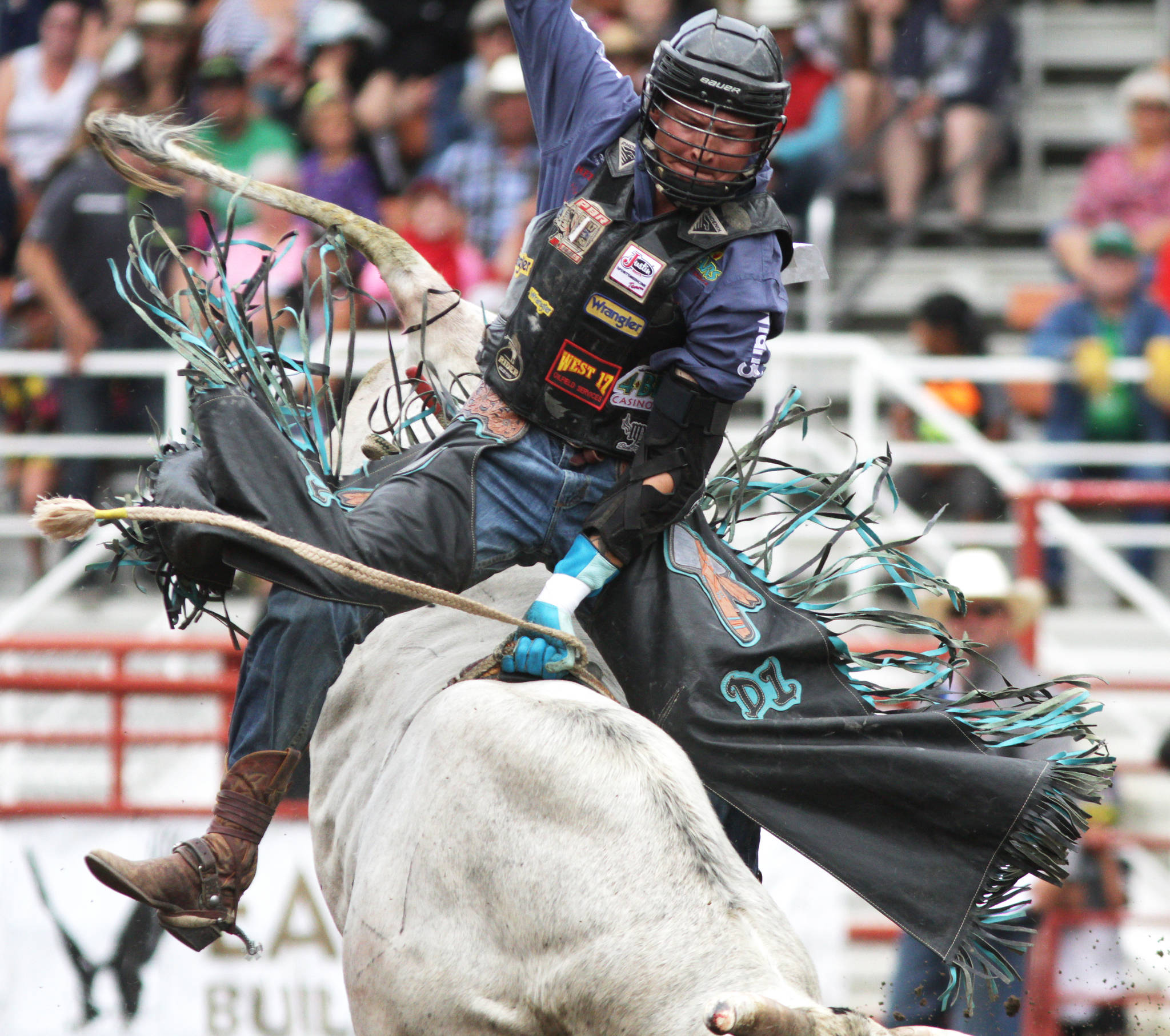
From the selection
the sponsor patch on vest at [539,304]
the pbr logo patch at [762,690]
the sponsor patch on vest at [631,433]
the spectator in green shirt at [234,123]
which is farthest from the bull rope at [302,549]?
the spectator in green shirt at [234,123]

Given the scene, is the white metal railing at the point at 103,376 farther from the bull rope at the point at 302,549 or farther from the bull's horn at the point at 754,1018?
the bull's horn at the point at 754,1018

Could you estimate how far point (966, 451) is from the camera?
267 inches

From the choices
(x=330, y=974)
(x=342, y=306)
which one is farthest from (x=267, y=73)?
(x=330, y=974)

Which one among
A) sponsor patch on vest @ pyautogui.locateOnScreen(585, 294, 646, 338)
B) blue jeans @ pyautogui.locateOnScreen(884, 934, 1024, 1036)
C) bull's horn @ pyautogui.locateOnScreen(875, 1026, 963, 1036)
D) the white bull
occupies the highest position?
sponsor patch on vest @ pyautogui.locateOnScreen(585, 294, 646, 338)

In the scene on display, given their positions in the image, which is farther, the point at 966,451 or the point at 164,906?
the point at 966,451

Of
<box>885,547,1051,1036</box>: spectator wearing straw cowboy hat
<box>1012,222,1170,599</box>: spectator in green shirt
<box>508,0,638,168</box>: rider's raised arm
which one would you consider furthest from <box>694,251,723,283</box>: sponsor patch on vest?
<box>1012,222,1170,599</box>: spectator in green shirt

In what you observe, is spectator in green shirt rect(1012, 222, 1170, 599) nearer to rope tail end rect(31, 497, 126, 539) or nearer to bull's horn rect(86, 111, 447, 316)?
bull's horn rect(86, 111, 447, 316)

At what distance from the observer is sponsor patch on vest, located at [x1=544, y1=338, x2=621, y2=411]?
326 centimetres

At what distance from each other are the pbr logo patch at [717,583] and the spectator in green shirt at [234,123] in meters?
4.91

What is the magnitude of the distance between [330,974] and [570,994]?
3.43 meters

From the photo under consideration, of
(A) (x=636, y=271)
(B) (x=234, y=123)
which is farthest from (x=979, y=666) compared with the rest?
(B) (x=234, y=123)

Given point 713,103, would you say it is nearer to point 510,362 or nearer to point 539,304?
point 539,304

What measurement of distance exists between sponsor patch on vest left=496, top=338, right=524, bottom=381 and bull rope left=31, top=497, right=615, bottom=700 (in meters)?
0.50

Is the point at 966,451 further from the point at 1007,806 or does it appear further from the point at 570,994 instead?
the point at 570,994
